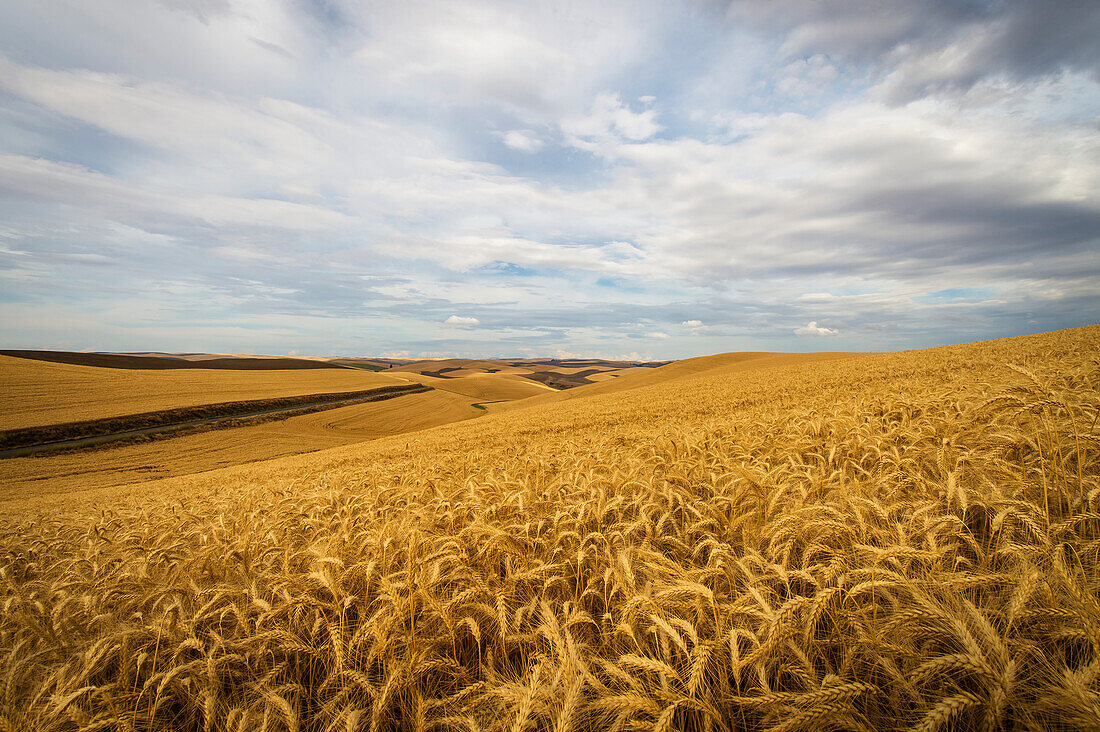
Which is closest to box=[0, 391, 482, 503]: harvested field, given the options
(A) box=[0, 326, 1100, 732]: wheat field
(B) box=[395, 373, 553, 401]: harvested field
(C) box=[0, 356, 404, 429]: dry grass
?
(C) box=[0, 356, 404, 429]: dry grass

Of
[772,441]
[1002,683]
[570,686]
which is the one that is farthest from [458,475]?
[1002,683]

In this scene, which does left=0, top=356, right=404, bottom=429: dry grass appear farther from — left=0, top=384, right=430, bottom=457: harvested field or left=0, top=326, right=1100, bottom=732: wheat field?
left=0, top=326, right=1100, bottom=732: wheat field

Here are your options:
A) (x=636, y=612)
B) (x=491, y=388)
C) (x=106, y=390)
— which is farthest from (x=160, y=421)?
(x=491, y=388)

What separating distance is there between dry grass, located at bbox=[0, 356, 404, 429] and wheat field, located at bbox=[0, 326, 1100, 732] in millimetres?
39459

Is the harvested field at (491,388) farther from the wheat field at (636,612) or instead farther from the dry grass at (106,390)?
the wheat field at (636,612)

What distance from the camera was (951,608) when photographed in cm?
167

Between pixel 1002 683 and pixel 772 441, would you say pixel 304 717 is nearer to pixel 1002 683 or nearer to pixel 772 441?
pixel 1002 683

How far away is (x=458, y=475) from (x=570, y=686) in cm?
452

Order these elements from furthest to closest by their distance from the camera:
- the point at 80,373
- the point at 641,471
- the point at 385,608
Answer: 1. the point at 80,373
2. the point at 641,471
3. the point at 385,608

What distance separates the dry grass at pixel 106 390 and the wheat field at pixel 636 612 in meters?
39.5

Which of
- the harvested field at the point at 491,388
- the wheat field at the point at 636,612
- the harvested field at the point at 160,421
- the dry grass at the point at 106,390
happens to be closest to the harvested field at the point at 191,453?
the harvested field at the point at 160,421

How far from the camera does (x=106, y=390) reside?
3712 centimetres

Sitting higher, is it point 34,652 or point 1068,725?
point 1068,725

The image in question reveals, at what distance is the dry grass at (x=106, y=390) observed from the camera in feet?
97.9
